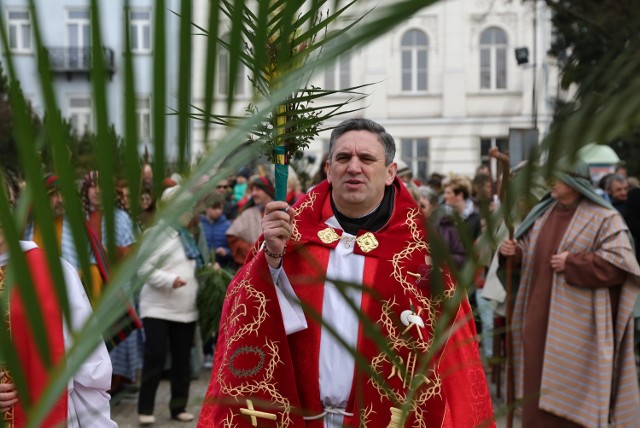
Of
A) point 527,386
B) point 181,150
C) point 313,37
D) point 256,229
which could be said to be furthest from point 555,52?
point 256,229

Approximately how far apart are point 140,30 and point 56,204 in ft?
0.32

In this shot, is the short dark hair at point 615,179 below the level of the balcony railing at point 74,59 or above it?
below

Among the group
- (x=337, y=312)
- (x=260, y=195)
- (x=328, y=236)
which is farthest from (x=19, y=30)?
(x=260, y=195)

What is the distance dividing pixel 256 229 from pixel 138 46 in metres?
7.46

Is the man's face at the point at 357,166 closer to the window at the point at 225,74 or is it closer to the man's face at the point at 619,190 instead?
the window at the point at 225,74

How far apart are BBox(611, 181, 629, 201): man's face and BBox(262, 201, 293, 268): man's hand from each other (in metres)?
7.45

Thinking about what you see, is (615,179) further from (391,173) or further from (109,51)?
(109,51)

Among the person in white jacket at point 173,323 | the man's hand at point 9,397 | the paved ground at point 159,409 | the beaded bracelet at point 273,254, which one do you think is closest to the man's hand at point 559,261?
the paved ground at point 159,409

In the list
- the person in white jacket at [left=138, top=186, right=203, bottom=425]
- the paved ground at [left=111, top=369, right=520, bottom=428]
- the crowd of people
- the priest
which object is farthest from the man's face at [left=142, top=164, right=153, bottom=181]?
the paved ground at [left=111, top=369, right=520, bottom=428]

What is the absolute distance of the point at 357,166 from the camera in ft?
9.71

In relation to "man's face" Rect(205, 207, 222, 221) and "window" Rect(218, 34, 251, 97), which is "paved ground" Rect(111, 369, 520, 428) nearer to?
"man's face" Rect(205, 207, 222, 221)

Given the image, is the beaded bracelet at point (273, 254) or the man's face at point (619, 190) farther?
the man's face at point (619, 190)

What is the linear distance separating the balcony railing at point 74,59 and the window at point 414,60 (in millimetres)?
162

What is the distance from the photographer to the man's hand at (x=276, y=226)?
2.15 metres
